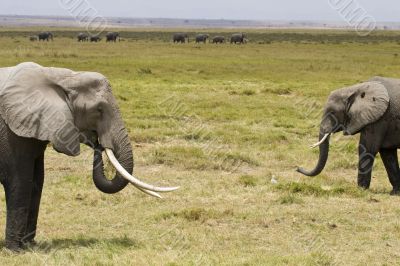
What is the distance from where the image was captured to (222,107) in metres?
21.3

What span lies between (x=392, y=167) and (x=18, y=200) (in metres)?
6.75

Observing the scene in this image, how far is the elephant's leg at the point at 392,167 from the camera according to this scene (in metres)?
11.5

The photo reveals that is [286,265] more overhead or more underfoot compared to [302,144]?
more overhead

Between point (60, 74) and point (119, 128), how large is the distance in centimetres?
90

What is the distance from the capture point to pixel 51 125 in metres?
7.00

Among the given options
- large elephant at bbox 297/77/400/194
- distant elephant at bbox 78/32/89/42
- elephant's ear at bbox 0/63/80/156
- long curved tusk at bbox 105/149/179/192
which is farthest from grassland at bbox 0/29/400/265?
distant elephant at bbox 78/32/89/42

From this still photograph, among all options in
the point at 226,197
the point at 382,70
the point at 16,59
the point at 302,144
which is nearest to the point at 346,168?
the point at 302,144

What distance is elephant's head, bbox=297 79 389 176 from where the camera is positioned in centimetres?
1123

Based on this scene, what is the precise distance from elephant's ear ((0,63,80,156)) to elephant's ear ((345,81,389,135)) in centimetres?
575

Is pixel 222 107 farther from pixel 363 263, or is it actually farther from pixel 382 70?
pixel 382 70

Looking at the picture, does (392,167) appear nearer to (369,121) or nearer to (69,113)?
(369,121)

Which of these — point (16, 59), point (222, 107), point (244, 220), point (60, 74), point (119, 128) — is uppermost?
point (60, 74)

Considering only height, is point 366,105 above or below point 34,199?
above

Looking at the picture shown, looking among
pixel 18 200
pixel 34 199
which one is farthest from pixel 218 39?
pixel 18 200
